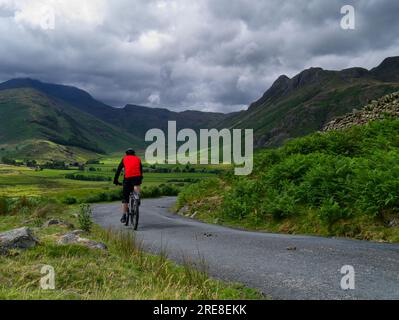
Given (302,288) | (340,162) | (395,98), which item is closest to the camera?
(302,288)

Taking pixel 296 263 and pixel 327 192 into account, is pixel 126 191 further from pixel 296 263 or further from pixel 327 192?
pixel 296 263

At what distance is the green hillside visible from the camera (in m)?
14.3

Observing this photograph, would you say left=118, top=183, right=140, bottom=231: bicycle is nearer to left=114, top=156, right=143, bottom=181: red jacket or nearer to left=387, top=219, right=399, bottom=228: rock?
left=114, top=156, right=143, bottom=181: red jacket

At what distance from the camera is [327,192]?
16.9 m

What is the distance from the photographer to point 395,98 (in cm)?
2989

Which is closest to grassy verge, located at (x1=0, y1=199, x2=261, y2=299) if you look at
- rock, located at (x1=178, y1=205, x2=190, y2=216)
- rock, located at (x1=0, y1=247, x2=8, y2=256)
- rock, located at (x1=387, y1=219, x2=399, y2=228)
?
rock, located at (x1=0, y1=247, x2=8, y2=256)

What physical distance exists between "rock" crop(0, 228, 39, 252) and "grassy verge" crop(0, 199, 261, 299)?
289mm

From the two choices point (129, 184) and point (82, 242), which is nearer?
point (82, 242)

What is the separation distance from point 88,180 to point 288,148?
143 m

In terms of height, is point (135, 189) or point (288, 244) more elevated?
point (135, 189)

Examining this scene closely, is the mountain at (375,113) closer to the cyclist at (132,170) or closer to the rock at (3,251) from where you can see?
the cyclist at (132,170)

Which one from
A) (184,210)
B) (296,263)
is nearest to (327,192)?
(296,263)
